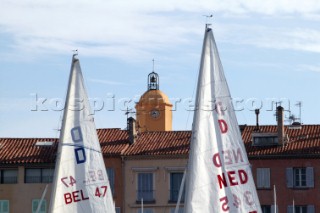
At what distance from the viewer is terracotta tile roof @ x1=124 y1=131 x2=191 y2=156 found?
3595 inches

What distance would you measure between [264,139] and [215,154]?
42312 millimetres

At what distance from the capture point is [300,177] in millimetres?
88438

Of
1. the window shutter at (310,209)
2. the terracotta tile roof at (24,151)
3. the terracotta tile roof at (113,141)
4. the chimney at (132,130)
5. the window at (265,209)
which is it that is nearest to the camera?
the window shutter at (310,209)

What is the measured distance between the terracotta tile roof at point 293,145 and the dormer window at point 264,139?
361 mm

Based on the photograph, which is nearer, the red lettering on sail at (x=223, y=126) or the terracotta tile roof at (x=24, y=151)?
the red lettering on sail at (x=223, y=126)

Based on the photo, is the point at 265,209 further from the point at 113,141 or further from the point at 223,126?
the point at 223,126

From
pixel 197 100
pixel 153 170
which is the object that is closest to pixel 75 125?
pixel 197 100

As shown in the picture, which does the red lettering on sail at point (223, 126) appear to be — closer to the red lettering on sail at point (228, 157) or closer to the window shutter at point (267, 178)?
the red lettering on sail at point (228, 157)

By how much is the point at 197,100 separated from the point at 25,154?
4664 centimetres

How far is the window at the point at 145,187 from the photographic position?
299 feet

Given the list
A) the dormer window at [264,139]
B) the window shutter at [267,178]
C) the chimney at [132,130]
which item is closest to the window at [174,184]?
the chimney at [132,130]

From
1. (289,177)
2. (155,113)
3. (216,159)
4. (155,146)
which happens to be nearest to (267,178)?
(289,177)

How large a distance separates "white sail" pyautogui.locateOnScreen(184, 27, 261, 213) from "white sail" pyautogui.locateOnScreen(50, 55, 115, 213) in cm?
844

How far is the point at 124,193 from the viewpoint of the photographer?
91312 millimetres
